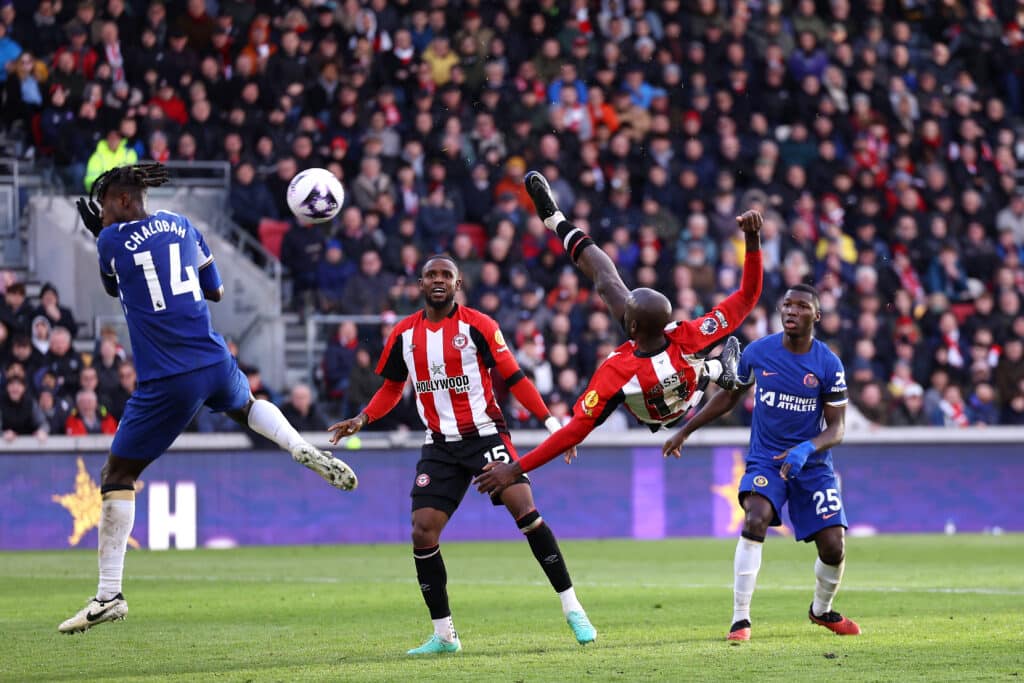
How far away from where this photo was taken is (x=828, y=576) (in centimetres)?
1052

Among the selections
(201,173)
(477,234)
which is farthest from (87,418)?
(477,234)

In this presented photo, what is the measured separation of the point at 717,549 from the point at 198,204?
7.62 metres

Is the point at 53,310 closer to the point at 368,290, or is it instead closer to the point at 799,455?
the point at 368,290

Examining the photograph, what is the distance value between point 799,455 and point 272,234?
12.0 meters

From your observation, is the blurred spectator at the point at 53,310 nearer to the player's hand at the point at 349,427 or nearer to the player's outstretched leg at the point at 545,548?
the player's hand at the point at 349,427

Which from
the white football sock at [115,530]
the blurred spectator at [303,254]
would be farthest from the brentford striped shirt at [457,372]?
the blurred spectator at [303,254]

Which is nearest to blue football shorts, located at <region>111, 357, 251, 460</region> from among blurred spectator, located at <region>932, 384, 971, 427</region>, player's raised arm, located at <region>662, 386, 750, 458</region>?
player's raised arm, located at <region>662, 386, 750, 458</region>

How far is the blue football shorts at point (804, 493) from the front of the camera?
1059cm

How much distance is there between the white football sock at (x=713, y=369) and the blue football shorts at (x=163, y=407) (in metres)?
2.57

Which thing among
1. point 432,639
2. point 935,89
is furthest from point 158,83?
point 432,639

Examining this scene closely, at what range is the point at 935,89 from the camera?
26.6 meters

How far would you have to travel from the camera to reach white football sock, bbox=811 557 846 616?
34.4ft

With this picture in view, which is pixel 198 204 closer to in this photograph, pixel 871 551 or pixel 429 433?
pixel 871 551

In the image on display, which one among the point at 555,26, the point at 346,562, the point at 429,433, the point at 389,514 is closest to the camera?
the point at 429,433
